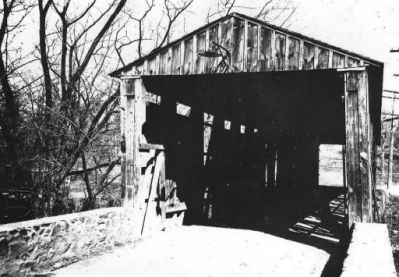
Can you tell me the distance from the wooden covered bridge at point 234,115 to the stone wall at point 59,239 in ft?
2.69

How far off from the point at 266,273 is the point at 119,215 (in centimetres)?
310

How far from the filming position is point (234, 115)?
1306 cm

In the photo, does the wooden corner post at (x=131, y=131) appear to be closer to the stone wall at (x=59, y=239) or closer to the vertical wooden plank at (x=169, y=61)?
the stone wall at (x=59, y=239)

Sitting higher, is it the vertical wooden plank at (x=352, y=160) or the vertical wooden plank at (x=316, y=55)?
the vertical wooden plank at (x=316, y=55)

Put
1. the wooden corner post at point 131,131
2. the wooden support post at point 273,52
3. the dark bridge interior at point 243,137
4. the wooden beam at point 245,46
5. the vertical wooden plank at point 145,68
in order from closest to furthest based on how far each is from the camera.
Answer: the wooden support post at point 273,52, the wooden beam at point 245,46, the wooden corner post at point 131,131, the vertical wooden plank at point 145,68, the dark bridge interior at point 243,137

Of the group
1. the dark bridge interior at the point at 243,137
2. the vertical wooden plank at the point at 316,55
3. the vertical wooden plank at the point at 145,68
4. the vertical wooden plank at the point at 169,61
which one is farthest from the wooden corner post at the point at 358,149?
the vertical wooden plank at the point at 145,68

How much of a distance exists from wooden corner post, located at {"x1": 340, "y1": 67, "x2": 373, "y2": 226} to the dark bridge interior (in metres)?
0.74

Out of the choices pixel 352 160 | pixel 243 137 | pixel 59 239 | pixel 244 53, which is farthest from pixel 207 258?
pixel 243 137

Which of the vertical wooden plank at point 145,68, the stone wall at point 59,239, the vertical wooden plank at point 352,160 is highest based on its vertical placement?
the vertical wooden plank at point 145,68

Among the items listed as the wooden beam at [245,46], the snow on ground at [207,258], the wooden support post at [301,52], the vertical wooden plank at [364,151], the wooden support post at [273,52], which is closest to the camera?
the snow on ground at [207,258]

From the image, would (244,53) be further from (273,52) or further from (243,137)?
(243,137)

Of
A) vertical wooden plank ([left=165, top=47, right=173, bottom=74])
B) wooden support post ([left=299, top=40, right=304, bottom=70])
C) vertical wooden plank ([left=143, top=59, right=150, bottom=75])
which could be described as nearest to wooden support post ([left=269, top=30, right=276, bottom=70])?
wooden support post ([left=299, top=40, right=304, bottom=70])

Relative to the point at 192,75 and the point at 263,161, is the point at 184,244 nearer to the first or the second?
the point at 192,75

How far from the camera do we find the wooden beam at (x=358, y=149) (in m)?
6.68
